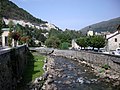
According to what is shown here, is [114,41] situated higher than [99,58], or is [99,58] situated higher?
[114,41]

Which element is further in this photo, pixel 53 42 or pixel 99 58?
pixel 53 42

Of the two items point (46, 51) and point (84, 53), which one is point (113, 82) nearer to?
point (84, 53)

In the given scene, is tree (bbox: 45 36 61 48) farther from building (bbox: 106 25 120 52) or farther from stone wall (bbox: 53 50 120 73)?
building (bbox: 106 25 120 52)

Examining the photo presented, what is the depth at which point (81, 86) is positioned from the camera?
3153cm

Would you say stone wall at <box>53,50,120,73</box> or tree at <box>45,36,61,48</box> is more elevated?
tree at <box>45,36,61,48</box>

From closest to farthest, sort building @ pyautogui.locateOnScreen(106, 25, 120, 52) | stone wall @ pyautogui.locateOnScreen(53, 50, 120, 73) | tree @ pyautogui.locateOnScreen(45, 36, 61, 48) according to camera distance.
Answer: stone wall @ pyautogui.locateOnScreen(53, 50, 120, 73)
building @ pyautogui.locateOnScreen(106, 25, 120, 52)
tree @ pyautogui.locateOnScreen(45, 36, 61, 48)

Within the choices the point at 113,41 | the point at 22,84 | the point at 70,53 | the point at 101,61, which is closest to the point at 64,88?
the point at 22,84

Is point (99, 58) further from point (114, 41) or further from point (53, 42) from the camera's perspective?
point (53, 42)

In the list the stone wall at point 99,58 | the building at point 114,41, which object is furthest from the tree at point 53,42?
the building at point 114,41

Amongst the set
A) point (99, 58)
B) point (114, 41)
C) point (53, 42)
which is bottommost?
point (99, 58)

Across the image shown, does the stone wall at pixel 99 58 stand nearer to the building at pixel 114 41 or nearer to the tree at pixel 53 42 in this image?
the building at pixel 114 41

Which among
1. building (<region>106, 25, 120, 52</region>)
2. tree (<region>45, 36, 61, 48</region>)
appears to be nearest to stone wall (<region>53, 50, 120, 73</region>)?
building (<region>106, 25, 120, 52</region>)

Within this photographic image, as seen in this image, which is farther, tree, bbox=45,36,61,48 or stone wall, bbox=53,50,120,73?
tree, bbox=45,36,61,48

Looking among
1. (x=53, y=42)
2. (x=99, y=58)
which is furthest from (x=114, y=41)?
(x=53, y=42)
